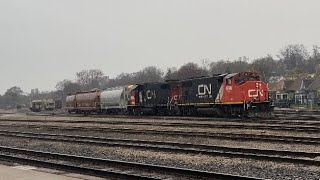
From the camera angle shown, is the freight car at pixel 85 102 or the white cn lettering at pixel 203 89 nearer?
the white cn lettering at pixel 203 89

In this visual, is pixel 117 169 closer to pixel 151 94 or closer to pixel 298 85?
pixel 151 94

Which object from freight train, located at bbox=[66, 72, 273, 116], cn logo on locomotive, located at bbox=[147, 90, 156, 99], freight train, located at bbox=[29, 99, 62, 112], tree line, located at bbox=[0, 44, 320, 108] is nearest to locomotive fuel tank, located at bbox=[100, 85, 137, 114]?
freight train, located at bbox=[66, 72, 273, 116]

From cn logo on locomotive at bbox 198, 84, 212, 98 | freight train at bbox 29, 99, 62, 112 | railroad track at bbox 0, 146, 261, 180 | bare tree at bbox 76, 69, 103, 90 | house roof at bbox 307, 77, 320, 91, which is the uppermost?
bare tree at bbox 76, 69, 103, 90

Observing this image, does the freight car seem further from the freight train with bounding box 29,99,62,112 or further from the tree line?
the tree line

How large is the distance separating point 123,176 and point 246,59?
129 m

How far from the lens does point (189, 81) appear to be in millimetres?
34688

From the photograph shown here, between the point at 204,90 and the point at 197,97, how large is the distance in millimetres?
1282

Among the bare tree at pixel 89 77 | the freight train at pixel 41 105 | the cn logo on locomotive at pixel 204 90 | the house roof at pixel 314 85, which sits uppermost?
the bare tree at pixel 89 77

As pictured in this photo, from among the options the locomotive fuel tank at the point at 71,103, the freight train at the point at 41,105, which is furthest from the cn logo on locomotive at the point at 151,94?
the freight train at the point at 41,105

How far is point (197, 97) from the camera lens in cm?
3338

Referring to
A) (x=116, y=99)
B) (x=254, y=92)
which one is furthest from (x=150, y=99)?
(x=254, y=92)

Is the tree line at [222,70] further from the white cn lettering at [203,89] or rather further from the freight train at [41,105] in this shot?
the white cn lettering at [203,89]

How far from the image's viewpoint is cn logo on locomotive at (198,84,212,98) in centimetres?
3178

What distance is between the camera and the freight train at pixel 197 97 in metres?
29.0
